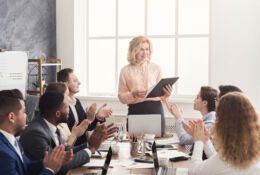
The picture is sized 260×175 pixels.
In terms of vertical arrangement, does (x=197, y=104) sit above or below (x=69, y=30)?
below

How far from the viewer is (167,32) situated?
5.88m

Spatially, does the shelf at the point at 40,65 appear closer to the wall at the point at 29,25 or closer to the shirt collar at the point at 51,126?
the wall at the point at 29,25

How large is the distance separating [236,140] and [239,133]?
4 centimetres

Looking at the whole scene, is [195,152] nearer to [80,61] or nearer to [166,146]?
[166,146]

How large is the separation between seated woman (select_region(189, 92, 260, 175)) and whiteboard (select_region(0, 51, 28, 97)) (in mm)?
2874

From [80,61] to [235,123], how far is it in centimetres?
418

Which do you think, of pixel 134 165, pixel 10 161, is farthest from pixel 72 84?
pixel 10 161

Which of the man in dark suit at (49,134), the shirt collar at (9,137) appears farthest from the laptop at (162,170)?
the shirt collar at (9,137)

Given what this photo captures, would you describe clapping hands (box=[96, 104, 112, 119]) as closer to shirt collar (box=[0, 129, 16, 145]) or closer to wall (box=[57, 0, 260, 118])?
shirt collar (box=[0, 129, 16, 145])

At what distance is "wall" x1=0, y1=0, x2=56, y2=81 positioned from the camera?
490cm

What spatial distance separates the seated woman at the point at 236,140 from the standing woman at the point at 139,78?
6.22 ft

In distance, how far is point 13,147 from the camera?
2.18 meters

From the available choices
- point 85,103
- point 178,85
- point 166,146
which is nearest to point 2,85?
point 85,103

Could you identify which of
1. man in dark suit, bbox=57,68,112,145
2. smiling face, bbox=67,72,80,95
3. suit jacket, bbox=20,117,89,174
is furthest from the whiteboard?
suit jacket, bbox=20,117,89,174
